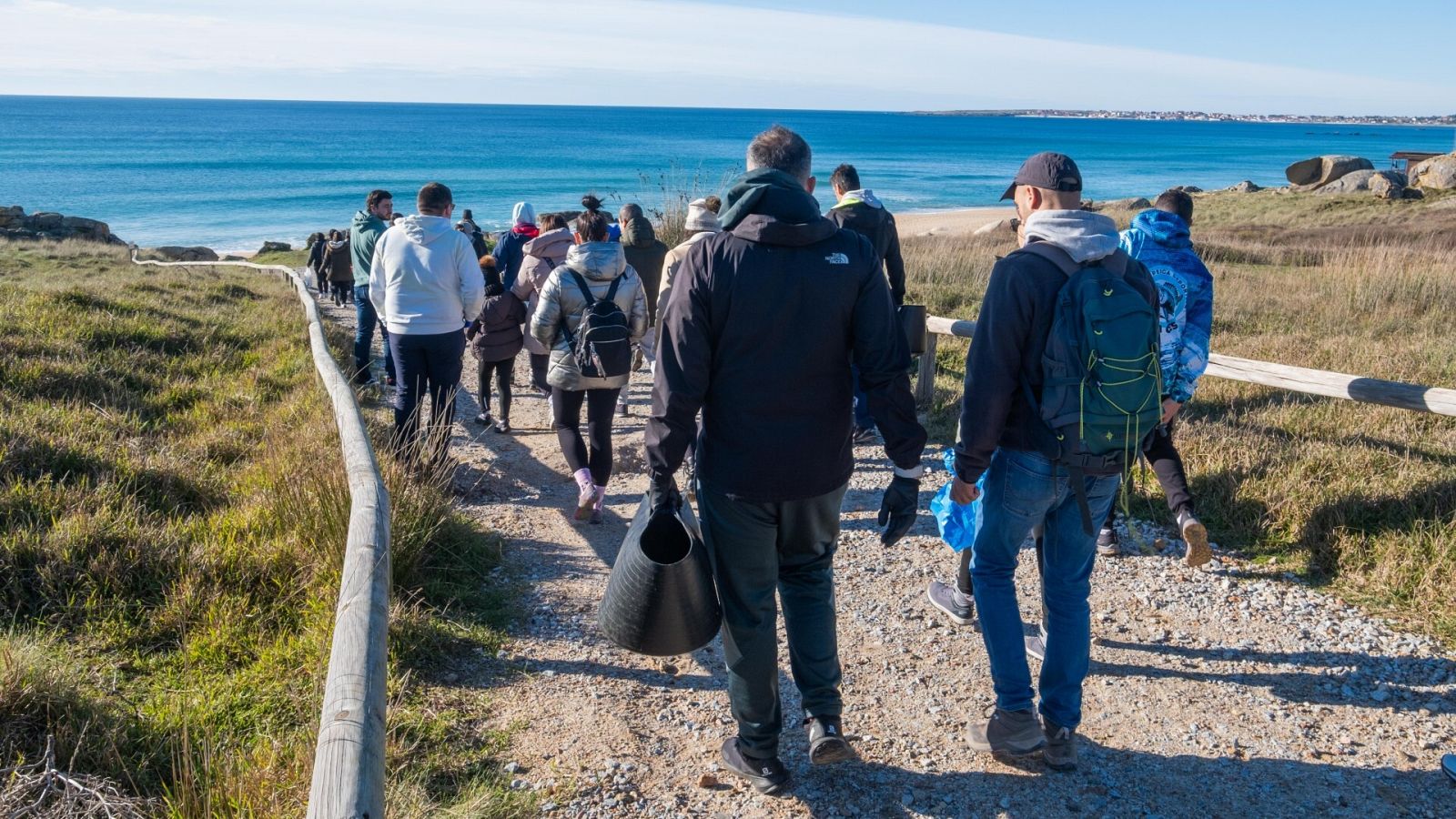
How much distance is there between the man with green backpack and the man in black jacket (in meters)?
0.32

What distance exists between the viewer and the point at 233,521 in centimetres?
473

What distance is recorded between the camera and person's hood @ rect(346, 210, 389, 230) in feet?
27.3

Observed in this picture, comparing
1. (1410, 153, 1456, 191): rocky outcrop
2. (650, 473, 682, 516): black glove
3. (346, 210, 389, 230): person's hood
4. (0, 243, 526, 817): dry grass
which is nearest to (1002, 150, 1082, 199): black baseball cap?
(650, 473, 682, 516): black glove

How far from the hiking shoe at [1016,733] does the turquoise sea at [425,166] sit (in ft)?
40.8

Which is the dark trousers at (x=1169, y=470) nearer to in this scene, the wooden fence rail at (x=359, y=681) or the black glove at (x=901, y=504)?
the black glove at (x=901, y=504)

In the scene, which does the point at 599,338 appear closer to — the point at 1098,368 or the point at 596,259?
the point at 596,259

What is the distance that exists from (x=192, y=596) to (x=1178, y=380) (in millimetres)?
4362

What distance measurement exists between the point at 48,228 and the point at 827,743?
3850cm

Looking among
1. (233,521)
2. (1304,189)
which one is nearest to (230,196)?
(1304,189)

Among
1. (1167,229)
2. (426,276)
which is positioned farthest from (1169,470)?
(426,276)

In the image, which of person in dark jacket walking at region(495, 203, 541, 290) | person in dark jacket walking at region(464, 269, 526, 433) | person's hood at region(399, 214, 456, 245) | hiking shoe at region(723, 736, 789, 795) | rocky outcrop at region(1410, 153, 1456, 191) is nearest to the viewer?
hiking shoe at region(723, 736, 789, 795)

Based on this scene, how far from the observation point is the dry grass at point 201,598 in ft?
9.69

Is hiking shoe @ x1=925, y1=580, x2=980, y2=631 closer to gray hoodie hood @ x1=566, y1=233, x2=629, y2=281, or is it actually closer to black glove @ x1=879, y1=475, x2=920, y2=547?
black glove @ x1=879, y1=475, x2=920, y2=547

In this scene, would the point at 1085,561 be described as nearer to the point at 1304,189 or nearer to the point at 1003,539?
the point at 1003,539
